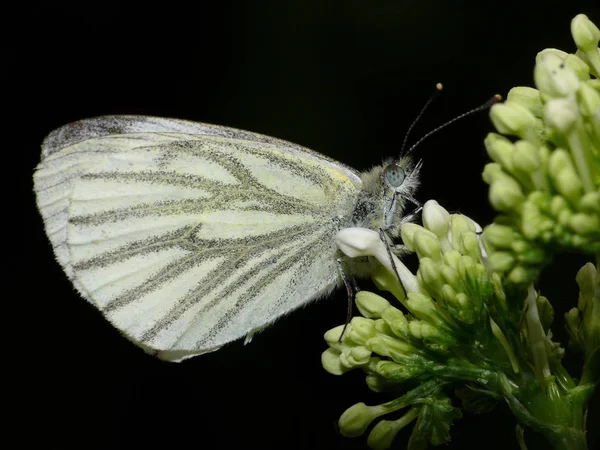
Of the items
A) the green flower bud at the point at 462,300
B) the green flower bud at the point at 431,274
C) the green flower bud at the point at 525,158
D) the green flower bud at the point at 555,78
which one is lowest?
the green flower bud at the point at 462,300

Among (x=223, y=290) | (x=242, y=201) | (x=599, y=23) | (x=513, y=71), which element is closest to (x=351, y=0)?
(x=513, y=71)

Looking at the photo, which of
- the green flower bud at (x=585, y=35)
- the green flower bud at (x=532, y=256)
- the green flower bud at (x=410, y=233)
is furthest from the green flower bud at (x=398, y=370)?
the green flower bud at (x=585, y=35)

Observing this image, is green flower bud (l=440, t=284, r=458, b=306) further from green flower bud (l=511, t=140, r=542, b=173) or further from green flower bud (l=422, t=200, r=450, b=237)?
green flower bud (l=511, t=140, r=542, b=173)

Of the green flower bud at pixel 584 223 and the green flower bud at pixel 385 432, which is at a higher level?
the green flower bud at pixel 584 223

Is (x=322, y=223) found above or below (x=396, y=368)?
above

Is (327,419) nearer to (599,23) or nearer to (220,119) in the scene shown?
(220,119)

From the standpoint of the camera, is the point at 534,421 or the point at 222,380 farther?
the point at 222,380

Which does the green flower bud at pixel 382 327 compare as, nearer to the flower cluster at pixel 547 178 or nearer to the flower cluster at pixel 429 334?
the flower cluster at pixel 429 334
